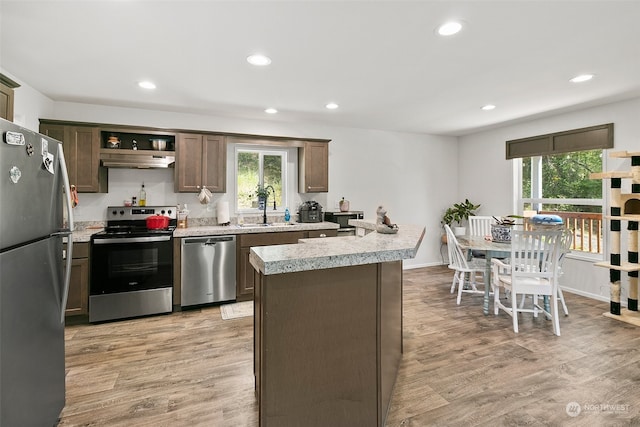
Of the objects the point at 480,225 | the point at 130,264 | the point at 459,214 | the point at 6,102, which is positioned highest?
the point at 6,102

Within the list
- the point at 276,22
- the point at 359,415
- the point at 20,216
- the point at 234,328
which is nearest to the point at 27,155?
the point at 20,216

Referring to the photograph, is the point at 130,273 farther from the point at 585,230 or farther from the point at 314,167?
the point at 585,230

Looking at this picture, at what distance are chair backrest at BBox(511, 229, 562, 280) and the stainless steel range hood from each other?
4090 millimetres

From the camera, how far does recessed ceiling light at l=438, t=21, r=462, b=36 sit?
A: 2146mm

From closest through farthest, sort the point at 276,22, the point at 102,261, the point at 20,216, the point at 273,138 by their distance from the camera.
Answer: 1. the point at 20,216
2. the point at 276,22
3. the point at 102,261
4. the point at 273,138

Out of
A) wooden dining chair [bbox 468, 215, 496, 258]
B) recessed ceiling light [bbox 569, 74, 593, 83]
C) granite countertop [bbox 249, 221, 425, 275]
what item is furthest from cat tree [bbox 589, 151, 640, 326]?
granite countertop [bbox 249, 221, 425, 275]

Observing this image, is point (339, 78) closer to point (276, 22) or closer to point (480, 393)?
point (276, 22)

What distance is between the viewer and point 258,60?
2.71m

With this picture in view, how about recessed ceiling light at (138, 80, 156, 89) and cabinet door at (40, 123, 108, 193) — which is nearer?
recessed ceiling light at (138, 80, 156, 89)

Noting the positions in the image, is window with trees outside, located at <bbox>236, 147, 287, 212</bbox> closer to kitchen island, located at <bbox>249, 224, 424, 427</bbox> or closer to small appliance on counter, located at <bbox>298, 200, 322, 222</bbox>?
small appliance on counter, located at <bbox>298, 200, 322, 222</bbox>

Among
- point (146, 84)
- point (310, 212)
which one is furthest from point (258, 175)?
point (146, 84)

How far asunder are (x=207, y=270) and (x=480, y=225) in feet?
13.0

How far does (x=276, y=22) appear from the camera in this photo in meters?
2.13

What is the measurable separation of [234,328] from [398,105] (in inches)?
130
